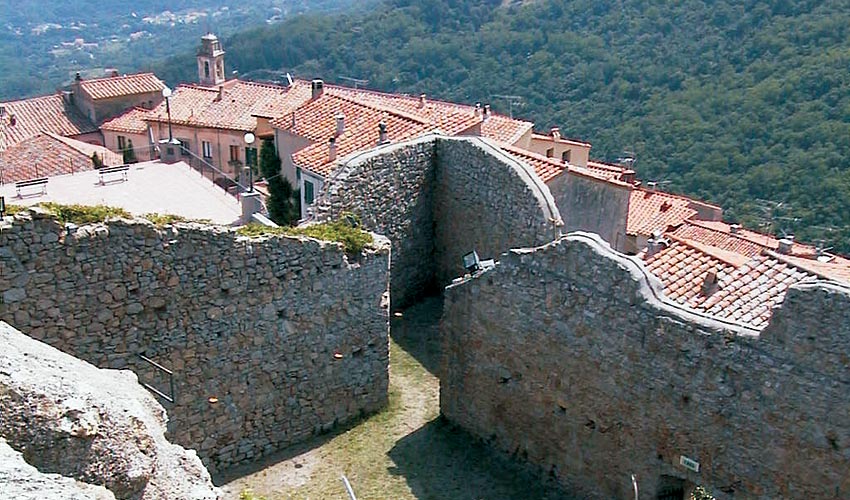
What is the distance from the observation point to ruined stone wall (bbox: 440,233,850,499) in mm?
10562

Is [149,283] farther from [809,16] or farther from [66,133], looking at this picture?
[809,16]

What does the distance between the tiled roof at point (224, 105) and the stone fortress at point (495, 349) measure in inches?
822

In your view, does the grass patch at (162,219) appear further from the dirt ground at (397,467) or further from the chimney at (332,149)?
the chimney at (332,149)

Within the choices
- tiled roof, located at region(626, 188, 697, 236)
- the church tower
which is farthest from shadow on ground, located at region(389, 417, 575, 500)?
the church tower

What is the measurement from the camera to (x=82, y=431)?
736 cm

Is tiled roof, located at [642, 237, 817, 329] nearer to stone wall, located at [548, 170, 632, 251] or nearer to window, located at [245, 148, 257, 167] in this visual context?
stone wall, located at [548, 170, 632, 251]

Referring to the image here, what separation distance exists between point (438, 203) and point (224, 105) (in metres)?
22.1

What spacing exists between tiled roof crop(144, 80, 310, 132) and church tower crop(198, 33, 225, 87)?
11171 millimetres

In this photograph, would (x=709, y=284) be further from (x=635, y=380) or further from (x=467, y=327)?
(x=467, y=327)

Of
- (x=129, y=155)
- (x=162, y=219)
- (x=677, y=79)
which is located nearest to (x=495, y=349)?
(x=162, y=219)

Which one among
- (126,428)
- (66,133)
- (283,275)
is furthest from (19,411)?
(66,133)

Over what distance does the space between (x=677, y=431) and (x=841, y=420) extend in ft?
6.99

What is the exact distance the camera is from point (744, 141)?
4722 cm

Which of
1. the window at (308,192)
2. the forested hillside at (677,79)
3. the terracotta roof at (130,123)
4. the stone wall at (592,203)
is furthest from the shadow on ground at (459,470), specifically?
the terracotta roof at (130,123)
